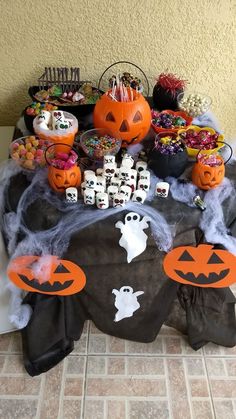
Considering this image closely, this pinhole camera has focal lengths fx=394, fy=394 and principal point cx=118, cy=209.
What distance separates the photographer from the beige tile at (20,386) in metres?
1.37

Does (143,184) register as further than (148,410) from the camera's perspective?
No

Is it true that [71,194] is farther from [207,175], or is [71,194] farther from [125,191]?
[207,175]

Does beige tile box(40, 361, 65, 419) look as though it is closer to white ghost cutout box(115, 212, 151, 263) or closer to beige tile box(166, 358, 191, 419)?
beige tile box(166, 358, 191, 419)

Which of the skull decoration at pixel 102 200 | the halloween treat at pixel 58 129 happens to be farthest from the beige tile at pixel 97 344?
the halloween treat at pixel 58 129

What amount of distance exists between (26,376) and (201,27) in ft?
4.82

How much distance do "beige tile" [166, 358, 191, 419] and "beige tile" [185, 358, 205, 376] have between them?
0.9 inches

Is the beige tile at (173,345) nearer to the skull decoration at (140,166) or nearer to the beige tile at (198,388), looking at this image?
the beige tile at (198,388)

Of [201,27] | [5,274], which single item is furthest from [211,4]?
[5,274]

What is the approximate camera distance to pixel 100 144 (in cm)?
130

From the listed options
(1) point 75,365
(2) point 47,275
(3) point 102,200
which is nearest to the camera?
(3) point 102,200

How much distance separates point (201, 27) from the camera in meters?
1.54

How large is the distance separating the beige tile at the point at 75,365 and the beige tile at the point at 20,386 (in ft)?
0.37

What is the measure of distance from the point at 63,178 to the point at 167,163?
320 millimetres

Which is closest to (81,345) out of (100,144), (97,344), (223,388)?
(97,344)
